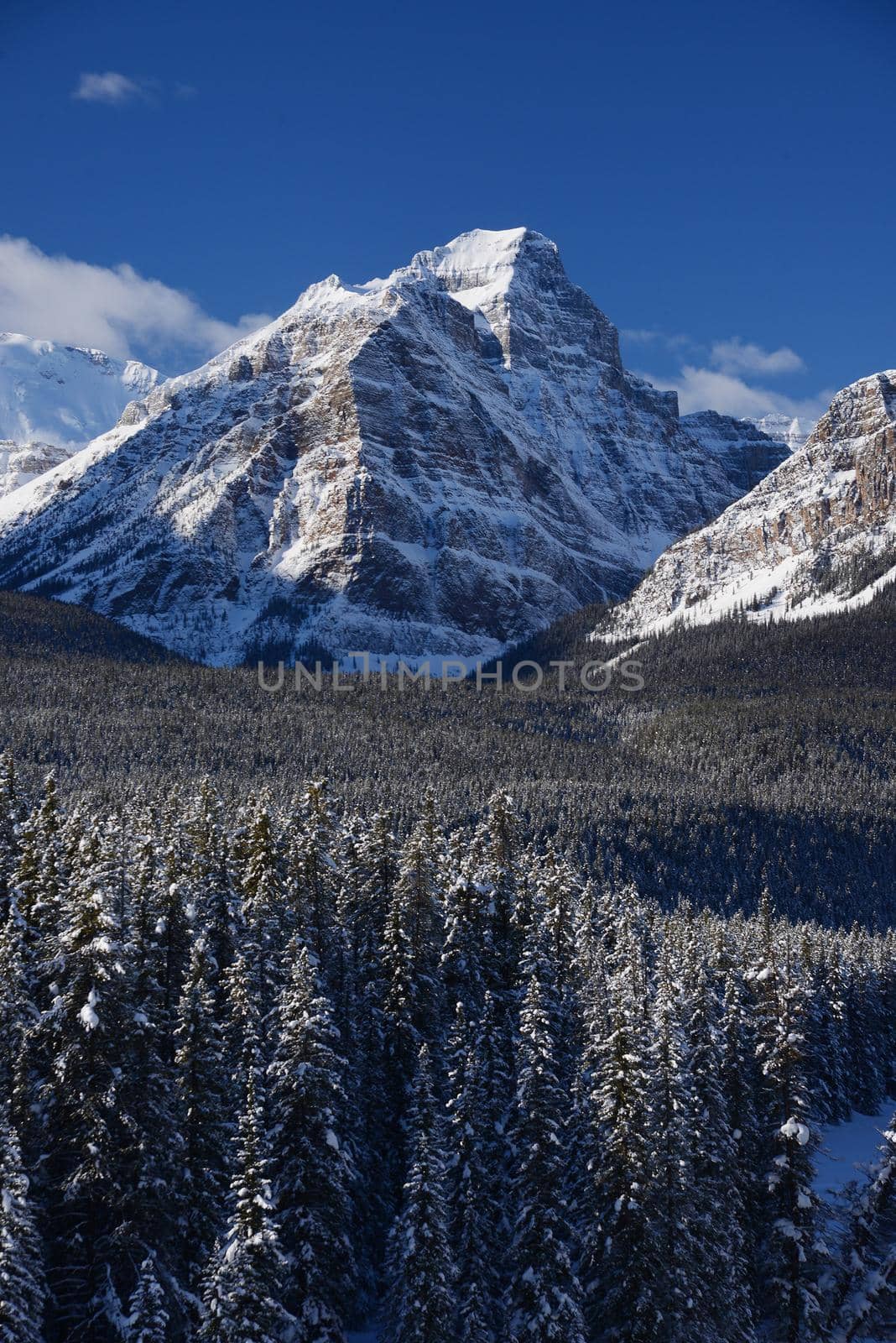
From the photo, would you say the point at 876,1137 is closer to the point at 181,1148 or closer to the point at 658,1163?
the point at 658,1163

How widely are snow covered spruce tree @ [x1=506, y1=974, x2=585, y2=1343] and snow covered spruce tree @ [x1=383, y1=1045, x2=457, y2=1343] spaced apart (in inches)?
116

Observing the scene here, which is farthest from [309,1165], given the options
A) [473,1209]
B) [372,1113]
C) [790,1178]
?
[790,1178]

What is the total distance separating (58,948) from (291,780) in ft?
441

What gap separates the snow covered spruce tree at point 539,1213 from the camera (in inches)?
1469

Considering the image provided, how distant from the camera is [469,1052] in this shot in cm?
4125

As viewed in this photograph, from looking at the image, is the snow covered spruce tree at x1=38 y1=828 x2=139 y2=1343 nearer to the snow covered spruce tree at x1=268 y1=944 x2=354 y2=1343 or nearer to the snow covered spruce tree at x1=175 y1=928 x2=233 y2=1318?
the snow covered spruce tree at x1=175 y1=928 x2=233 y2=1318

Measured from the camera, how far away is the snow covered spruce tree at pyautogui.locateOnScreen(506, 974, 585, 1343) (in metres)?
37.3

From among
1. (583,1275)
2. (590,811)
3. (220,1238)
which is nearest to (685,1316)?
(583,1275)

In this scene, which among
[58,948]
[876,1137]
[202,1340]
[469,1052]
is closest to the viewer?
[202,1340]

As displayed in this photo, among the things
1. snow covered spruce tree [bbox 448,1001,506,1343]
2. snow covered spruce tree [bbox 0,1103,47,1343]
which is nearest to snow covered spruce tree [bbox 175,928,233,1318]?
snow covered spruce tree [bbox 0,1103,47,1343]

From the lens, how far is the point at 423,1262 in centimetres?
3644

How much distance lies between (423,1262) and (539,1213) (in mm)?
4889

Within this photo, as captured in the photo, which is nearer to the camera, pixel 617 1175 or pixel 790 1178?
pixel 617 1175

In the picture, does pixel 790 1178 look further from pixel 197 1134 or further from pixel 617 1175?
pixel 197 1134
